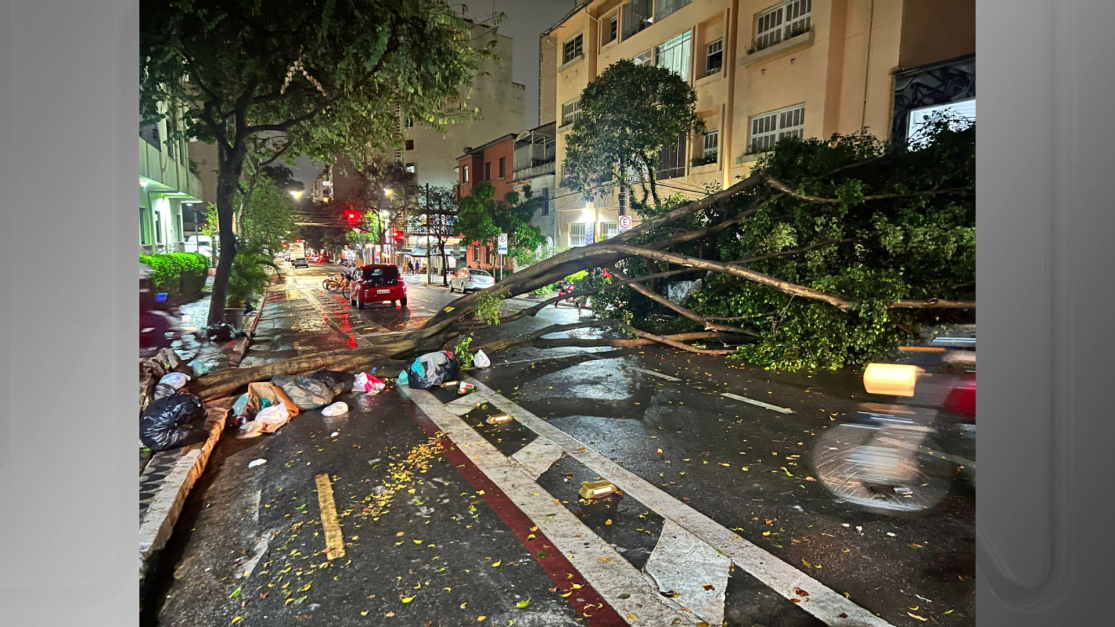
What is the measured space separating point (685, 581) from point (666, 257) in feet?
22.9

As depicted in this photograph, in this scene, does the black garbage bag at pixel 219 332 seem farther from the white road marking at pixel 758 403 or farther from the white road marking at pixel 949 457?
the white road marking at pixel 949 457

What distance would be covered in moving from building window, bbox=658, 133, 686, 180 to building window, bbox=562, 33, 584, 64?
9.35 metres

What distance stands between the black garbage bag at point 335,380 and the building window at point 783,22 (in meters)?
14.0

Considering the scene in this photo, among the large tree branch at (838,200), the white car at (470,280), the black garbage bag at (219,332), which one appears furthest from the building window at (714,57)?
the black garbage bag at (219,332)

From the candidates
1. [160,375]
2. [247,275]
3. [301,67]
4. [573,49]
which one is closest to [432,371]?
[160,375]

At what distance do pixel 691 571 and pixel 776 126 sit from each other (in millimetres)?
14871

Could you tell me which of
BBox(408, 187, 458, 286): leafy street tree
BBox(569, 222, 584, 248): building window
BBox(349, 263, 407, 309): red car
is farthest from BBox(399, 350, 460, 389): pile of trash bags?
BBox(408, 187, 458, 286): leafy street tree

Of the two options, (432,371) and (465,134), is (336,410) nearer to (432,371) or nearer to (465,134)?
(432,371)

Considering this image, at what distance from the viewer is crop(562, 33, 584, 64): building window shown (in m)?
27.2

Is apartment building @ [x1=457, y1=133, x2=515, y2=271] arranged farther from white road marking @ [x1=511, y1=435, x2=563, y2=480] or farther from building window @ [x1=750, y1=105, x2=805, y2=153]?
white road marking @ [x1=511, y1=435, x2=563, y2=480]

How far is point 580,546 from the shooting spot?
3797mm

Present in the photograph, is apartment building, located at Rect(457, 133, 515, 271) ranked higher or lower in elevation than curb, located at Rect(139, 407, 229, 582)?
higher
